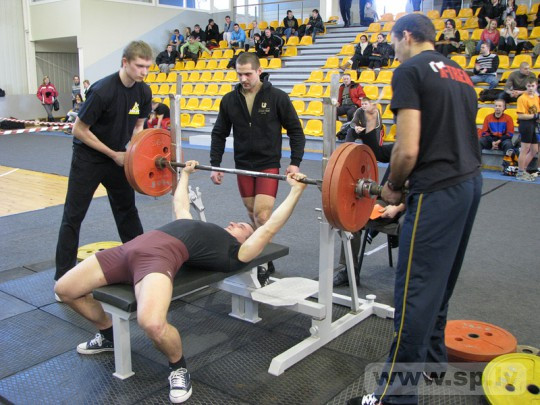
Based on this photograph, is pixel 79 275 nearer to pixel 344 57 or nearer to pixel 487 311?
pixel 487 311

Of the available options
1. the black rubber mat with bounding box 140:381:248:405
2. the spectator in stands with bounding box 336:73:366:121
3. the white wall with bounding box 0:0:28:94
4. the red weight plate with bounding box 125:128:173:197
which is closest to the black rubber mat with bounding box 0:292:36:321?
the red weight plate with bounding box 125:128:173:197

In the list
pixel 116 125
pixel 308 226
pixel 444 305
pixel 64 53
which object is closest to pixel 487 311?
pixel 444 305

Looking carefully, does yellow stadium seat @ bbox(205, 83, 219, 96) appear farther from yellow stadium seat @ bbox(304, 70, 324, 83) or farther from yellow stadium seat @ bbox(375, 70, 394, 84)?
yellow stadium seat @ bbox(375, 70, 394, 84)

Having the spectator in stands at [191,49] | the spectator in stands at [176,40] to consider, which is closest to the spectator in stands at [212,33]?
the spectator in stands at [191,49]

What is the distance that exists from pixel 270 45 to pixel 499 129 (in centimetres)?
698

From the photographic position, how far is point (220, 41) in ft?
48.5

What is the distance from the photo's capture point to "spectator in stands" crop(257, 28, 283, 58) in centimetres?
1286

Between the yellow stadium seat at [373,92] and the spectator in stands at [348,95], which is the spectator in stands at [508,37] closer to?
the yellow stadium seat at [373,92]

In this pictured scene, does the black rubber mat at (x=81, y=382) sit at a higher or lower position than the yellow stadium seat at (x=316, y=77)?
lower

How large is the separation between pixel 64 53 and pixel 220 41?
16.5 feet

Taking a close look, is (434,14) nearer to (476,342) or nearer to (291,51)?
(291,51)

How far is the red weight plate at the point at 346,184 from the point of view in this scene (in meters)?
2.18

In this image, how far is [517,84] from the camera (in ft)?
25.5

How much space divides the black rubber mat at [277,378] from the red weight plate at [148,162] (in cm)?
115
